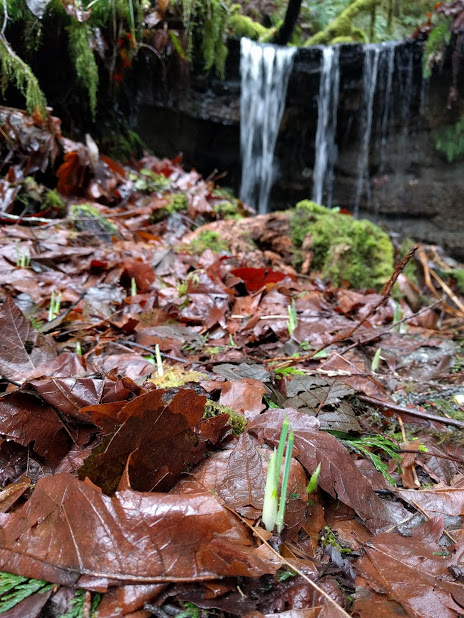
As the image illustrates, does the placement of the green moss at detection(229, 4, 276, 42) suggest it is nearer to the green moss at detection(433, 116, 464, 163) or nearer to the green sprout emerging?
the green moss at detection(433, 116, 464, 163)

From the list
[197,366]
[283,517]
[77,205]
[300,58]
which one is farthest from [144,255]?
[300,58]

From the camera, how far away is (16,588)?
0.58 metres

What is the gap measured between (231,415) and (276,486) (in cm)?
33

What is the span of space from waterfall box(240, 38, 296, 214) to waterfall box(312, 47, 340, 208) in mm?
812

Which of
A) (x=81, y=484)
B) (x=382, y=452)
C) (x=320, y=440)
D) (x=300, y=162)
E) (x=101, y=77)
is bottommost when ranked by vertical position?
(x=382, y=452)

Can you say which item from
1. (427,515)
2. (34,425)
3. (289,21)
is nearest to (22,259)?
(34,425)

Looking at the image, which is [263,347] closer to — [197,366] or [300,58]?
[197,366]

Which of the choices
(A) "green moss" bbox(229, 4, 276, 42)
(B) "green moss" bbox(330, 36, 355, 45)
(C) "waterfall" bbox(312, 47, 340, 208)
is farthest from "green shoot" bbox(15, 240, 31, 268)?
(B) "green moss" bbox(330, 36, 355, 45)

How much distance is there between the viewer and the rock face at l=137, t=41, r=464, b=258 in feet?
26.2

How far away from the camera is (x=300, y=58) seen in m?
8.02

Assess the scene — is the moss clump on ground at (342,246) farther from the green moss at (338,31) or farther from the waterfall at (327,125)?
the green moss at (338,31)

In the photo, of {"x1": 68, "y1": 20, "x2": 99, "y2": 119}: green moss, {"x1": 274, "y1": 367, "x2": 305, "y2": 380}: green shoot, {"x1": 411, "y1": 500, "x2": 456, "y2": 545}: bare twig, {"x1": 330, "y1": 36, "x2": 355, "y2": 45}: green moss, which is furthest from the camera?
{"x1": 330, "y1": 36, "x2": 355, "y2": 45}: green moss

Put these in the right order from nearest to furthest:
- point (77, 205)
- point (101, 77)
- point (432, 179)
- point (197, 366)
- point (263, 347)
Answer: point (197, 366) < point (263, 347) < point (77, 205) < point (101, 77) < point (432, 179)

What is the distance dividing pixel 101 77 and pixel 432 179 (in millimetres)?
7247
